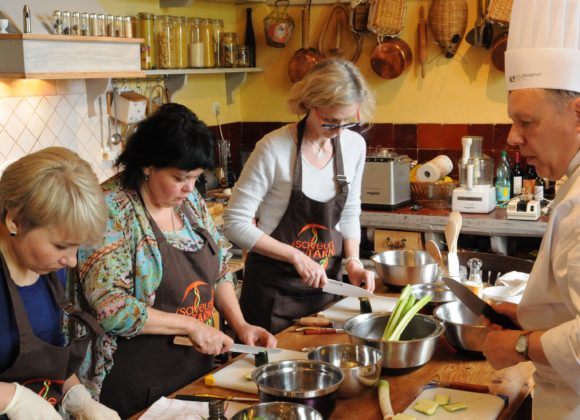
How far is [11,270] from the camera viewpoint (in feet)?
6.49

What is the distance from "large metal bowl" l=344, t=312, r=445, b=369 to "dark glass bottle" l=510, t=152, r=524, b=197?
2924mm

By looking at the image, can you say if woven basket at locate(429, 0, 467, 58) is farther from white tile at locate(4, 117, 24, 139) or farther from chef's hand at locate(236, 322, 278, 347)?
chef's hand at locate(236, 322, 278, 347)

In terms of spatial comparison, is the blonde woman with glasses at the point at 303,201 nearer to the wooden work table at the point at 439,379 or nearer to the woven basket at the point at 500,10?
the wooden work table at the point at 439,379

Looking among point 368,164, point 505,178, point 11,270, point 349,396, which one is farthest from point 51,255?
point 505,178

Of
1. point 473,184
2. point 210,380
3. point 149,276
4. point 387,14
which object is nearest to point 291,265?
point 149,276

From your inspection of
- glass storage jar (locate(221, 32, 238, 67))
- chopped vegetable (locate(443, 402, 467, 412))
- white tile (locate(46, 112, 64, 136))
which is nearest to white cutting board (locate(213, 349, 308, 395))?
chopped vegetable (locate(443, 402, 467, 412))

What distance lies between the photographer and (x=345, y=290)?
303 centimetres

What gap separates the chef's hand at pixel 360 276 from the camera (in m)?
3.14

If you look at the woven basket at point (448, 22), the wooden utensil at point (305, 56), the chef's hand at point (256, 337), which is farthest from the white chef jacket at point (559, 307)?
the wooden utensil at point (305, 56)

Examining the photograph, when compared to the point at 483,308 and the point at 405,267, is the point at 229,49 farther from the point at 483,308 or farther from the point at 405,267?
the point at 483,308

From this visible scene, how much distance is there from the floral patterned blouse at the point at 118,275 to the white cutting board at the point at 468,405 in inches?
32.7

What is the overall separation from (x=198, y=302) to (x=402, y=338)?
0.65 metres

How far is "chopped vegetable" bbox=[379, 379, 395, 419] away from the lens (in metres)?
2.03

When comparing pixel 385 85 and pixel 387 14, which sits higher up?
pixel 387 14
